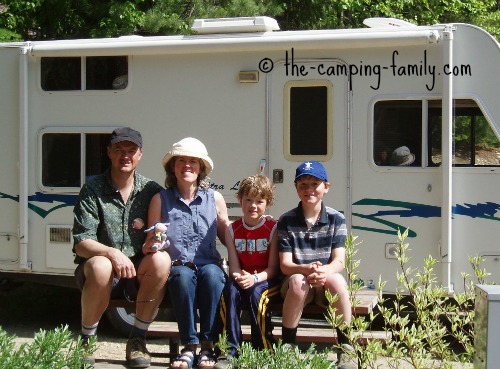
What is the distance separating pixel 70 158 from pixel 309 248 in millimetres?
3119

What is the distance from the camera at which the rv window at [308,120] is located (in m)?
7.02

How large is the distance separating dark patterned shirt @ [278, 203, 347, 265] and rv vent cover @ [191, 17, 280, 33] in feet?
8.16

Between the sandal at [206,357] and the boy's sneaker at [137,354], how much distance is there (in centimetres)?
30

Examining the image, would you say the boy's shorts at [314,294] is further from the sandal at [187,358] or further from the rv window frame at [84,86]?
the rv window frame at [84,86]

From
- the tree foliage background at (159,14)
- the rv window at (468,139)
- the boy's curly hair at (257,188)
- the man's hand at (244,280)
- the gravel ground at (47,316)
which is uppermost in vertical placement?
the tree foliage background at (159,14)

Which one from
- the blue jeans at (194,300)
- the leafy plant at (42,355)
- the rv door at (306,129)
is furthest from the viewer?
the rv door at (306,129)

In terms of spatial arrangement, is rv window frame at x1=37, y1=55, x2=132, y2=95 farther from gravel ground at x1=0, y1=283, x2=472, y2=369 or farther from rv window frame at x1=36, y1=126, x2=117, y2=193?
gravel ground at x1=0, y1=283, x2=472, y2=369

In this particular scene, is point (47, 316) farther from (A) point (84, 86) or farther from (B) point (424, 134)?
(B) point (424, 134)

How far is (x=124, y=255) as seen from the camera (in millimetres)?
5008

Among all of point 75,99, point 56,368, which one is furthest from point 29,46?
point 56,368

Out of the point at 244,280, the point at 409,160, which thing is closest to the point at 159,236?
the point at 244,280

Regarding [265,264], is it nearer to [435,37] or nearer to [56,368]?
[56,368]

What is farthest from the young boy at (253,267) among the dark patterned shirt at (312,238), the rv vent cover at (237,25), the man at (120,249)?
the rv vent cover at (237,25)

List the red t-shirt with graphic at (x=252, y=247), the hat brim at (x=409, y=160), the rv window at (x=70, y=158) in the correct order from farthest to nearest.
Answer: the rv window at (x=70, y=158) → the hat brim at (x=409, y=160) → the red t-shirt with graphic at (x=252, y=247)
